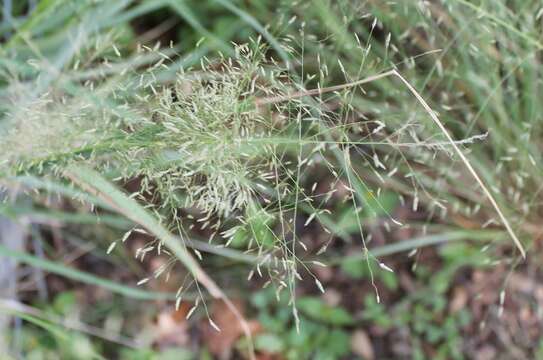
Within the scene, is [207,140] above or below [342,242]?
above

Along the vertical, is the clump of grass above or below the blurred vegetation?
above

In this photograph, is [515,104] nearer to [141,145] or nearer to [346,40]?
[346,40]

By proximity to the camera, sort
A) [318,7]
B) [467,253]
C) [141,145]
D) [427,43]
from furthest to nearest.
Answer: [467,253] → [427,43] → [318,7] → [141,145]

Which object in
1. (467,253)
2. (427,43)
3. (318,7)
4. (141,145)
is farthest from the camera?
(467,253)

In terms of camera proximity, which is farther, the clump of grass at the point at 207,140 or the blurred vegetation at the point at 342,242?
the blurred vegetation at the point at 342,242

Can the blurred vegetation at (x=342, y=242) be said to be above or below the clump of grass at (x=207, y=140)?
below

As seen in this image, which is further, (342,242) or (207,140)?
(342,242)

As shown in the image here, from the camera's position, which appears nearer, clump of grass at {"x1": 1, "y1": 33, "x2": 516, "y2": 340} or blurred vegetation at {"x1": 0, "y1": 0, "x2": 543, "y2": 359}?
clump of grass at {"x1": 1, "y1": 33, "x2": 516, "y2": 340}

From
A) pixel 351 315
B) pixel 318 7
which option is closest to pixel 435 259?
pixel 351 315

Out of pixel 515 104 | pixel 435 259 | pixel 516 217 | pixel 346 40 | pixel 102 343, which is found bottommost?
pixel 102 343

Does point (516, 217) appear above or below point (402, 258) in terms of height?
above

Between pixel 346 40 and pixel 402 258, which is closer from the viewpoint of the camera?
pixel 346 40
